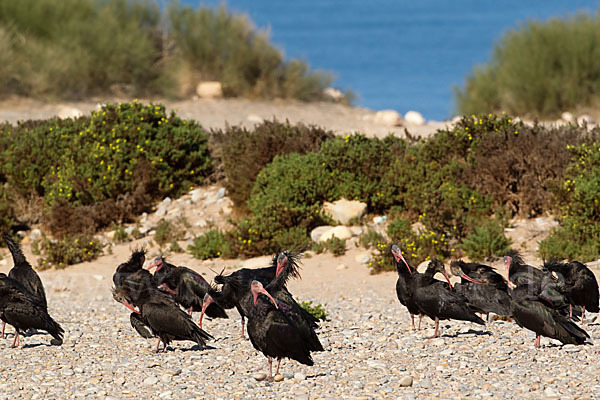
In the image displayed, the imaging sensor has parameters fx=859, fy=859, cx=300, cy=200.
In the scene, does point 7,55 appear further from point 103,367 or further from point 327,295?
point 103,367

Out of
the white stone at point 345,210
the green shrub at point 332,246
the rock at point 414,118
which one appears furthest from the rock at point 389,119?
the green shrub at point 332,246

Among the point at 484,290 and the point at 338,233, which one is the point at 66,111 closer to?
the point at 338,233

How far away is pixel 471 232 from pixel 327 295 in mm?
3190

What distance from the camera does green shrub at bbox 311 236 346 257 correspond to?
15.2 m

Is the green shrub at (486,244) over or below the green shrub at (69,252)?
over

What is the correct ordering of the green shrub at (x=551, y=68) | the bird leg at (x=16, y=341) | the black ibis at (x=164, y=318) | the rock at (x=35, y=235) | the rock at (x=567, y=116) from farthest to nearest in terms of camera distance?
the green shrub at (x=551, y=68)
the rock at (x=567, y=116)
the rock at (x=35, y=235)
the bird leg at (x=16, y=341)
the black ibis at (x=164, y=318)

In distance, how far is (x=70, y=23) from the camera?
104 ft

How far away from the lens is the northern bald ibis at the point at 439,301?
9.07 meters

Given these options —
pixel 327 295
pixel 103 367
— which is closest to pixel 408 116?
pixel 327 295

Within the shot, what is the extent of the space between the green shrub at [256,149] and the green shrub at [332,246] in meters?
2.71

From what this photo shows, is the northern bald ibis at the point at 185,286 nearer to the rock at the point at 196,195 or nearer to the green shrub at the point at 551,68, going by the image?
the rock at the point at 196,195

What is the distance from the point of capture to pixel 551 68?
95.1 feet

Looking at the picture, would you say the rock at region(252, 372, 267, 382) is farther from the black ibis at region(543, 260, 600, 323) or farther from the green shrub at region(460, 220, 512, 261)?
the green shrub at region(460, 220, 512, 261)

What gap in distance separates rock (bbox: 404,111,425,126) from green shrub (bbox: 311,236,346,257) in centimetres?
1375
